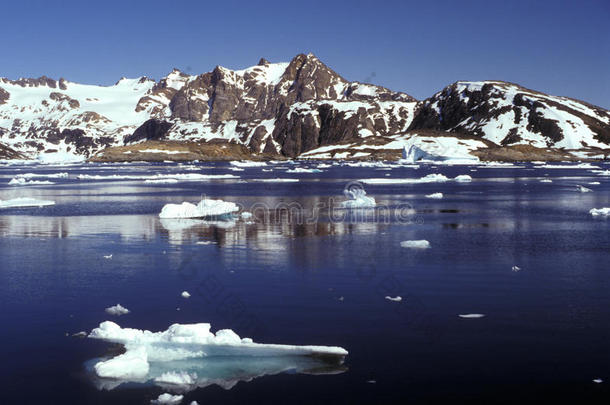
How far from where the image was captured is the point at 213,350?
44.9 feet

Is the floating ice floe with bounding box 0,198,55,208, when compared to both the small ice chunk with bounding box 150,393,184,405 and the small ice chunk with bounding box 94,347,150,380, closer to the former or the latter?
the small ice chunk with bounding box 94,347,150,380

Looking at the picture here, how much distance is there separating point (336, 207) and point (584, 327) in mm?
33862

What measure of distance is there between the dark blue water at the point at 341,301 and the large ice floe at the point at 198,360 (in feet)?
1.03

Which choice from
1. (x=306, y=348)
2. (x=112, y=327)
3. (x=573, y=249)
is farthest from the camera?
(x=573, y=249)

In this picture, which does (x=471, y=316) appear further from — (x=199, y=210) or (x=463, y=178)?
(x=463, y=178)

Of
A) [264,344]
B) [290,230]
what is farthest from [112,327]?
[290,230]

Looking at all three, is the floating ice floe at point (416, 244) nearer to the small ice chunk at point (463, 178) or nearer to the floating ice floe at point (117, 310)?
the floating ice floe at point (117, 310)

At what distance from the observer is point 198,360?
13414 mm

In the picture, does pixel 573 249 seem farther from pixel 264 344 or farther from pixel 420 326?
pixel 264 344

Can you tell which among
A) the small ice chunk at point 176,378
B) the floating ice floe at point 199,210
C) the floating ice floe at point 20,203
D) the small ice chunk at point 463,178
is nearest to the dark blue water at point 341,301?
the small ice chunk at point 176,378

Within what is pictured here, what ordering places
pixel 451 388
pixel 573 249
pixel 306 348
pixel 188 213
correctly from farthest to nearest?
1. pixel 188 213
2. pixel 573 249
3. pixel 306 348
4. pixel 451 388

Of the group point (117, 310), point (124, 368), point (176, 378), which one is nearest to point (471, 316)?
point (176, 378)

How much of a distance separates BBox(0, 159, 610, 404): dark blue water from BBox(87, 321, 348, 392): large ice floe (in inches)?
12.4

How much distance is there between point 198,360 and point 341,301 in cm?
595
